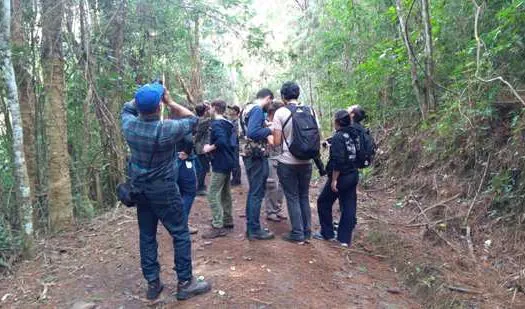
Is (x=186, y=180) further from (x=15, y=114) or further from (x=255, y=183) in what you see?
(x=15, y=114)

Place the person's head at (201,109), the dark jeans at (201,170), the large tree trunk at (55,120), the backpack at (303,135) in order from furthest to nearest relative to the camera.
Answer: the dark jeans at (201,170) < the person's head at (201,109) < the large tree trunk at (55,120) < the backpack at (303,135)

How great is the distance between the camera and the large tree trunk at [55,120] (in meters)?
6.89

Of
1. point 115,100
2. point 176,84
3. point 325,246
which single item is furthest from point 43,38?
point 176,84

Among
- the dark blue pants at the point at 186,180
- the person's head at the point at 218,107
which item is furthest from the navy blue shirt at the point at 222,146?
the dark blue pants at the point at 186,180

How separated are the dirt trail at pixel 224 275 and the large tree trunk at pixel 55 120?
0.55 metres

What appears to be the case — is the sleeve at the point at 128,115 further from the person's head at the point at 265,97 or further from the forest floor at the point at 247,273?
the person's head at the point at 265,97

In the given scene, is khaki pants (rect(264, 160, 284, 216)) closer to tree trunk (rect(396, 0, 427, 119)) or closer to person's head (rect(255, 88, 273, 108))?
person's head (rect(255, 88, 273, 108))

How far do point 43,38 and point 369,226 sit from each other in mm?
5795

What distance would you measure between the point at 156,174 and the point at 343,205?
9.33 ft

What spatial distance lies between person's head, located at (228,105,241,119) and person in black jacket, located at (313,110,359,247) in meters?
3.64

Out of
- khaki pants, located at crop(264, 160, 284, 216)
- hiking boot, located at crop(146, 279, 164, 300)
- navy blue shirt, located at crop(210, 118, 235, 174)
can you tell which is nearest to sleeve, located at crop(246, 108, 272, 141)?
navy blue shirt, located at crop(210, 118, 235, 174)

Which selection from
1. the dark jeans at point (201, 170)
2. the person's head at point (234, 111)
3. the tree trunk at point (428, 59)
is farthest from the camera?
the person's head at point (234, 111)

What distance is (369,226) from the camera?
7.76 m

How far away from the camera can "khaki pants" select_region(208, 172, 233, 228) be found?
633cm
